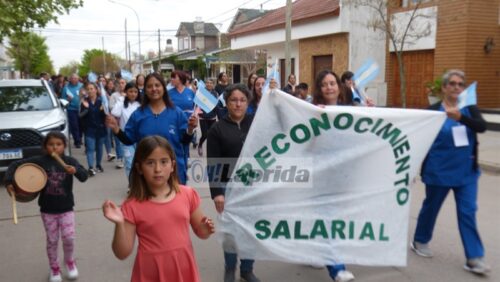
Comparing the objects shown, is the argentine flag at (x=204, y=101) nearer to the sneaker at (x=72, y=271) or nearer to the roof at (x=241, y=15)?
the sneaker at (x=72, y=271)

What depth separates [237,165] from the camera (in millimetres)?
3506

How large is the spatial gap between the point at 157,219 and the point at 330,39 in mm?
18473

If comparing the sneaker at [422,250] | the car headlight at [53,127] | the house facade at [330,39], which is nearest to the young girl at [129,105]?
the car headlight at [53,127]

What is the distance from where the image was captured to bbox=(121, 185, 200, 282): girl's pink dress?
8.19 feet

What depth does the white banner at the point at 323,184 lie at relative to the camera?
351cm

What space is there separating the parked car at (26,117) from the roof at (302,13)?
1248 cm

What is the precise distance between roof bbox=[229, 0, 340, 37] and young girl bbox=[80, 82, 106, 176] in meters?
12.0

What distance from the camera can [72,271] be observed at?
13.6 ft

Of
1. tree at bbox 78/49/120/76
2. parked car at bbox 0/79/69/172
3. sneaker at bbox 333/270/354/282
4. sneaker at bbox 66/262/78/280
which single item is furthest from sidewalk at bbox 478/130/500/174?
tree at bbox 78/49/120/76

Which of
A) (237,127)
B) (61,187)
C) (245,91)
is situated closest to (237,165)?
(237,127)

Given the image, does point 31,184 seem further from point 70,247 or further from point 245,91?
point 245,91

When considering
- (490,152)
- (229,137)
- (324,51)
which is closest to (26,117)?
(229,137)

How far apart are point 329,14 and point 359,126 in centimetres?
1617

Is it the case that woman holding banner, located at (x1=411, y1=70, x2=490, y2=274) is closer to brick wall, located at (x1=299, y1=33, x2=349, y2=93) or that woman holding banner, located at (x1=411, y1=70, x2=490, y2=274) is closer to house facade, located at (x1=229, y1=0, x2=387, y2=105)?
house facade, located at (x1=229, y1=0, x2=387, y2=105)
